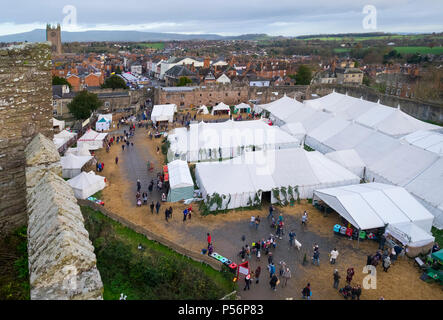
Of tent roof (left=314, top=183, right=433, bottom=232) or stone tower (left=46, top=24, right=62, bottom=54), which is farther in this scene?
stone tower (left=46, top=24, right=62, bottom=54)

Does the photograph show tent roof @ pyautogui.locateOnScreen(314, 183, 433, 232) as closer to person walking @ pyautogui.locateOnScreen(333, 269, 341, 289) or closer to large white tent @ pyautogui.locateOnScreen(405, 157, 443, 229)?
large white tent @ pyautogui.locateOnScreen(405, 157, 443, 229)

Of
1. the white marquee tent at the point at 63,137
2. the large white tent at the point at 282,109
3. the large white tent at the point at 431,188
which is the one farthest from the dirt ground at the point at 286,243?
the large white tent at the point at 282,109

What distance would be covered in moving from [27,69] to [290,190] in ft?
39.0

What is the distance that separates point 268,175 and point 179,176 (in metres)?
4.05

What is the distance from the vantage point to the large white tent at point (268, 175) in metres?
14.7

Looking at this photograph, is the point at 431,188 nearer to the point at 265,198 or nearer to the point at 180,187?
the point at 265,198

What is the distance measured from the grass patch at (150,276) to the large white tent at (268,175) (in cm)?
485

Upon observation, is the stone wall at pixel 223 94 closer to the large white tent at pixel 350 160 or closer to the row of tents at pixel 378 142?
the row of tents at pixel 378 142

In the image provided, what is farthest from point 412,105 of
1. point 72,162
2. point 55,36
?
point 55,36

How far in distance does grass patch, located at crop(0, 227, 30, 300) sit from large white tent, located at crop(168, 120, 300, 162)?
46.1ft

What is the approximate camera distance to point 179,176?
1551 cm

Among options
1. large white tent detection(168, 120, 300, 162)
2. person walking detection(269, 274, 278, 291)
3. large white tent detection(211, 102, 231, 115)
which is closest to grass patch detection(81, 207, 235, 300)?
person walking detection(269, 274, 278, 291)

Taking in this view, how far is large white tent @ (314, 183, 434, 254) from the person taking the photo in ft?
38.3
